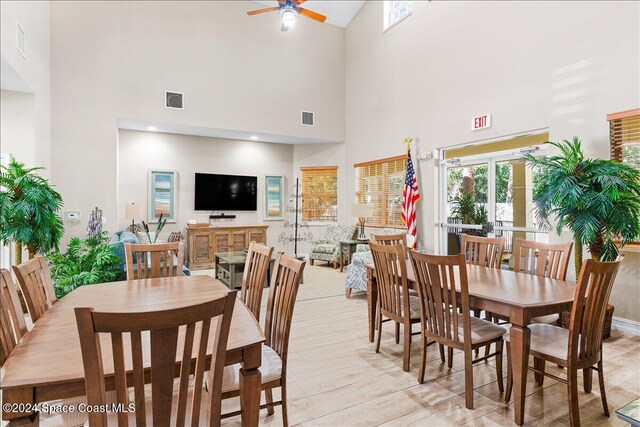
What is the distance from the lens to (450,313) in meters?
2.38

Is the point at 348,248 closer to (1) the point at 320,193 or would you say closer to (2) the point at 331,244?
(2) the point at 331,244

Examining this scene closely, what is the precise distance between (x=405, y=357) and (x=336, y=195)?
19.6ft

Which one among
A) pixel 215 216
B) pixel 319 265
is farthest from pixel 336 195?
pixel 215 216

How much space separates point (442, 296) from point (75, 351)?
2034 millimetres

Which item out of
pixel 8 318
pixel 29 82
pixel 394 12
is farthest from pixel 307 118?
pixel 8 318

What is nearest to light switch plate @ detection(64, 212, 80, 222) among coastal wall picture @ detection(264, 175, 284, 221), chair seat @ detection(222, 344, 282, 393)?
coastal wall picture @ detection(264, 175, 284, 221)

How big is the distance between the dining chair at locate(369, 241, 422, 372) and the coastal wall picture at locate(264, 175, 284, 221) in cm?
584

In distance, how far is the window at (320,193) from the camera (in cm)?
861

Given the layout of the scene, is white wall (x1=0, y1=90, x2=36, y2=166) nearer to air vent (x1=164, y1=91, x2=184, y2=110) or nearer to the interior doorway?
air vent (x1=164, y1=91, x2=184, y2=110)

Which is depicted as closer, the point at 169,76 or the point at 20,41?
the point at 20,41

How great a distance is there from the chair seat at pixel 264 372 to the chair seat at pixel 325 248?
5515 millimetres

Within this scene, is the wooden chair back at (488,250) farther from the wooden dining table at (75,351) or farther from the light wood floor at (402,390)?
the wooden dining table at (75,351)

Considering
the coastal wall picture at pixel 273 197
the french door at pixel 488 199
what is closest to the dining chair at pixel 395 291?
the french door at pixel 488 199

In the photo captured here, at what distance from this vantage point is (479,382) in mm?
2629
